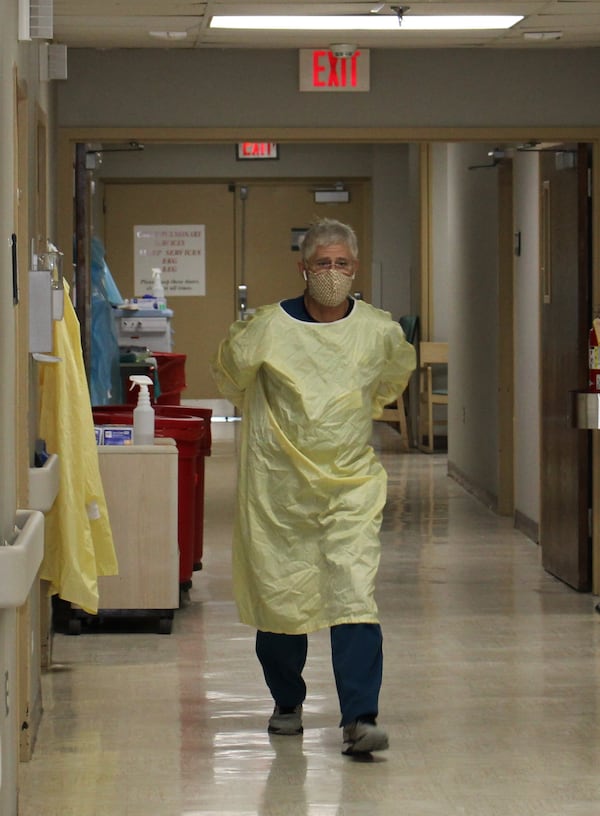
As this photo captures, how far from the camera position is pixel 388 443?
13172 mm

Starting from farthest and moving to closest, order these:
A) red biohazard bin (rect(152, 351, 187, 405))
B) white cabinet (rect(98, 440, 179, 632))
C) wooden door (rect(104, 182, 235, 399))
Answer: wooden door (rect(104, 182, 235, 399)), red biohazard bin (rect(152, 351, 187, 405)), white cabinet (rect(98, 440, 179, 632))

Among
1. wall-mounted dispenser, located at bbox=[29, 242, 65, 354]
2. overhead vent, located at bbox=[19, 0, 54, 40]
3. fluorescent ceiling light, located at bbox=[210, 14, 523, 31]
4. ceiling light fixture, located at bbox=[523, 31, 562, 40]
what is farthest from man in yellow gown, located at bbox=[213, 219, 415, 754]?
ceiling light fixture, located at bbox=[523, 31, 562, 40]

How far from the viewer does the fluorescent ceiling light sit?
5.56 m

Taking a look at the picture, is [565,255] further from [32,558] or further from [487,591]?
[32,558]

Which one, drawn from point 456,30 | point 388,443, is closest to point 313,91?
point 456,30

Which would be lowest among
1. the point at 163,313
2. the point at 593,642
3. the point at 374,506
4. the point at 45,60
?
the point at 593,642

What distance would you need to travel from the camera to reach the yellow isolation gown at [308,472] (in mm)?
4074

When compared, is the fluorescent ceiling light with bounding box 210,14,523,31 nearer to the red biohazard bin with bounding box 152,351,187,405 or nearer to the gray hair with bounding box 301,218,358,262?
the gray hair with bounding box 301,218,358,262

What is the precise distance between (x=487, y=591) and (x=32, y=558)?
12.2 ft

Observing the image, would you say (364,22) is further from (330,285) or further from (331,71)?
(330,285)

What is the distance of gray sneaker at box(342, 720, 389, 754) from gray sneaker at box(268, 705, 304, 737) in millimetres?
273

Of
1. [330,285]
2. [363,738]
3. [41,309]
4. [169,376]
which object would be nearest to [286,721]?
[363,738]

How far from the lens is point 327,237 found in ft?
13.6

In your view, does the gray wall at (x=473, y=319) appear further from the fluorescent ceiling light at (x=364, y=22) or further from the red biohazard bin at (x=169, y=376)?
the fluorescent ceiling light at (x=364, y=22)
